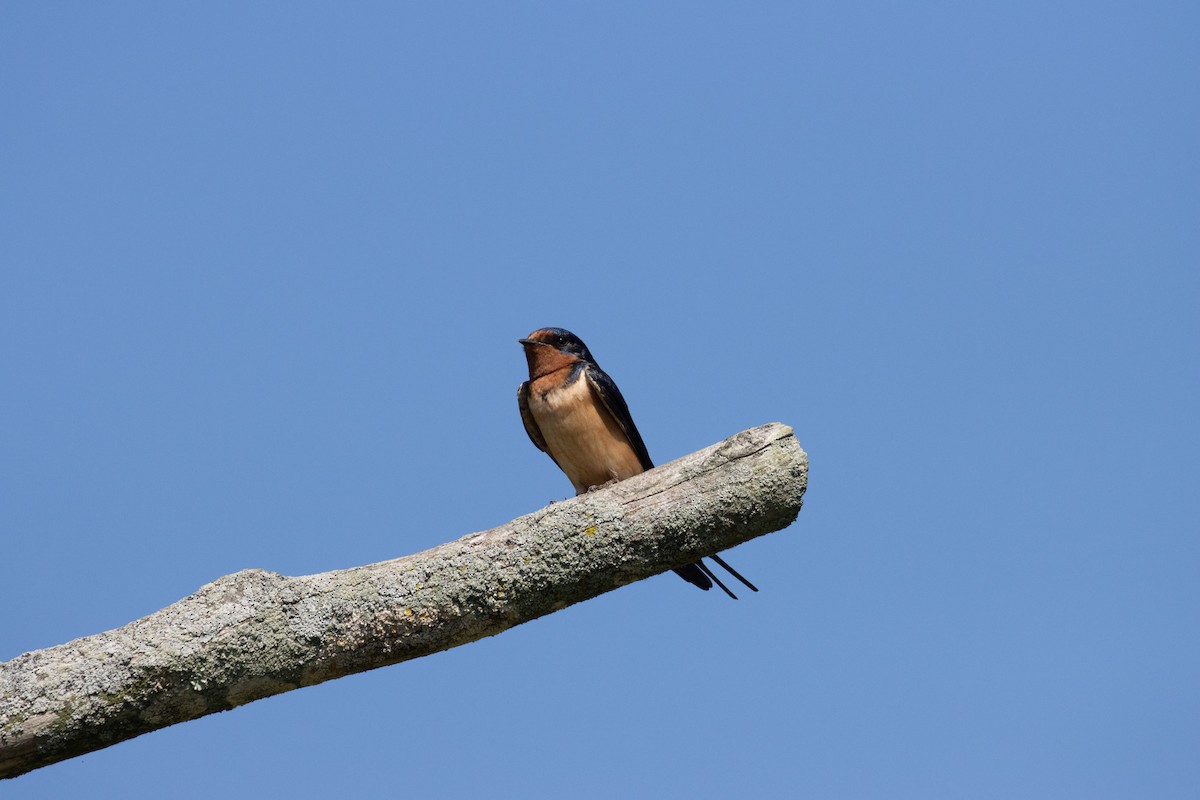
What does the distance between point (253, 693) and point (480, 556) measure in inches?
36.6

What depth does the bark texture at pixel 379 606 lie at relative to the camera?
3.96m

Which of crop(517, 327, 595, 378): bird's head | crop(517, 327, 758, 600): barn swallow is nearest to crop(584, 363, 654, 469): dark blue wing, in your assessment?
crop(517, 327, 758, 600): barn swallow

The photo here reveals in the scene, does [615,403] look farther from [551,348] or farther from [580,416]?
[551,348]

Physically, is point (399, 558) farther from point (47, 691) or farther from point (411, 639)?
point (47, 691)

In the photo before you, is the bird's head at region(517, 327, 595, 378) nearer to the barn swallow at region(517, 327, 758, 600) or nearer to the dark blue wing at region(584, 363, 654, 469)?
the barn swallow at region(517, 327, 758, 600)

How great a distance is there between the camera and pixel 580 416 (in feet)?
24.0

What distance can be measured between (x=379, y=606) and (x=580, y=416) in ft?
10.7

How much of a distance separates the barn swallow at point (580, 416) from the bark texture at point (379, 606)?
9.44 feet

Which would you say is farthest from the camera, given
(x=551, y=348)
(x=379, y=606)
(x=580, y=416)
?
(x=551, y=348)

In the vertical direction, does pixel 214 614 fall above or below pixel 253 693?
above

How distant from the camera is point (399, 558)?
4.32 meters

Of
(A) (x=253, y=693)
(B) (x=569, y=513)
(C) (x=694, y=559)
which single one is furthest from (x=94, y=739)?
(C) (x=694, y=559)

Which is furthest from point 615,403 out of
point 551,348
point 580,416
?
point 551,348

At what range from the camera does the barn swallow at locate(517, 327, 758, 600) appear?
288 inches
